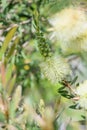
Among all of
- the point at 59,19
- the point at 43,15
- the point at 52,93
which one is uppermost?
the point at 59,19

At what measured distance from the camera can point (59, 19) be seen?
0.96 metres

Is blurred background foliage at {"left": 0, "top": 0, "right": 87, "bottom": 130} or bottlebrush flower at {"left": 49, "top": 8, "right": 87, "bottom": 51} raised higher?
bottlebrush flower at {"left": 49, "top": 8, "right": 87, "bottom": 51}

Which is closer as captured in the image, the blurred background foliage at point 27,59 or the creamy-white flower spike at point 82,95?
the creamy-white flower spike at point 82,95

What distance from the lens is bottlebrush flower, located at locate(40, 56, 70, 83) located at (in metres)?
0.87

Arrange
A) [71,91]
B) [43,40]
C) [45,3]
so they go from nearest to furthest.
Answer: [43,40] → [71,91] → [45,3]

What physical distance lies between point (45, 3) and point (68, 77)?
41 cm

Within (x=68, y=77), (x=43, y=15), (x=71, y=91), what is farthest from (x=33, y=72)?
(x=71, y=91)

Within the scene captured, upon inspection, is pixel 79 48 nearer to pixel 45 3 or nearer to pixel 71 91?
pixel 71 91

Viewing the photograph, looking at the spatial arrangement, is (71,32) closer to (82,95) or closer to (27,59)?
(82,95)

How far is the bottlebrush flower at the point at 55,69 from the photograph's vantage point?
0.87 meters

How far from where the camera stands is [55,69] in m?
0.89

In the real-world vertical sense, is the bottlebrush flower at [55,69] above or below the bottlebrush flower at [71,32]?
below

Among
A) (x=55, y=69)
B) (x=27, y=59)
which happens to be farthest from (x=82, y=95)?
(x=27, y=59)

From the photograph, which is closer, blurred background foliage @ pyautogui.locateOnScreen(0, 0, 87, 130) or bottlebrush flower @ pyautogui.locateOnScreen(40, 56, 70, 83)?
bottlebrush flower @ pyautogui.locateOnScreen(40, 56, 70, 83)
